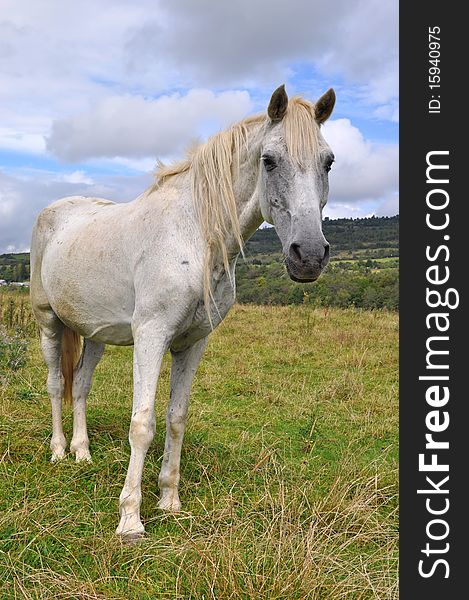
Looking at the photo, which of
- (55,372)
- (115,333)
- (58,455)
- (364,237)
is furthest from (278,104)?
(364,237)

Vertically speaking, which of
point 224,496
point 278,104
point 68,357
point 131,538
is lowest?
point 131,538

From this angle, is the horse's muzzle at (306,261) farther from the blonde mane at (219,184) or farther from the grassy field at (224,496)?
the grassy field at (224,496)

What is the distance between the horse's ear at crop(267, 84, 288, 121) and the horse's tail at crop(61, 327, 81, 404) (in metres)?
2.86

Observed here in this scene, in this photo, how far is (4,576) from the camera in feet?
9.29

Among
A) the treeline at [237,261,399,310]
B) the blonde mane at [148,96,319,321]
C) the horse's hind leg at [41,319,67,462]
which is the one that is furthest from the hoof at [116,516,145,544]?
the treeline at [237,261,399,310]

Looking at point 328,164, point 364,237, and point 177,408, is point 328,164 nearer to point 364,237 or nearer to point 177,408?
point 177,408

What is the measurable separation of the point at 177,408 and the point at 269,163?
6.12ft

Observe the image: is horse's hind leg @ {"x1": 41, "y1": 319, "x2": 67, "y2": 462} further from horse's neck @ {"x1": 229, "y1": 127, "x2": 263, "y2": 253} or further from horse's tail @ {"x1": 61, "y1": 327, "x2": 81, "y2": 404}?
horse's neck @ {"x1": 229, "y1": 127, "x2": 263, "y2": 253}

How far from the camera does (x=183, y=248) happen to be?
3.43m

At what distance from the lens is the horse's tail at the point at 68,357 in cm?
507

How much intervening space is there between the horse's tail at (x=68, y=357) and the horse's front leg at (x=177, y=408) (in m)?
1.49

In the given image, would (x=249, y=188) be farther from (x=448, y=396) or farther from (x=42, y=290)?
(x=42, y=290)

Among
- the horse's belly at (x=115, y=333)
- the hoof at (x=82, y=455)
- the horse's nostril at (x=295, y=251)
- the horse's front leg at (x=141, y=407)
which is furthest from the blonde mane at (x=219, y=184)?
the hoof at (x=82, y=455)

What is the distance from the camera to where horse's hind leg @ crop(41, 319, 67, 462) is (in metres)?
4.79
